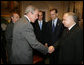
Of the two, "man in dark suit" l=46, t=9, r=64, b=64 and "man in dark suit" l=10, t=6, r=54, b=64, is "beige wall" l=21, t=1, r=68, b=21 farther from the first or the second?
"man in dark suit" l=10, t=6, r=54, b=64

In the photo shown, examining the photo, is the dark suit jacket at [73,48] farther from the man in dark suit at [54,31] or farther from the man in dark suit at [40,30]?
the man in dark suit at [40,30]

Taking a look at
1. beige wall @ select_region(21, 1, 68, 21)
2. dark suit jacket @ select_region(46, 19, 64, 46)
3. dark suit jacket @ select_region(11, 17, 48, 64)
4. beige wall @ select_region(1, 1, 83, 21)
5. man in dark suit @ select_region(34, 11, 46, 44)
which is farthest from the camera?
beige wall @ select_region(21, 1, 68, 21)

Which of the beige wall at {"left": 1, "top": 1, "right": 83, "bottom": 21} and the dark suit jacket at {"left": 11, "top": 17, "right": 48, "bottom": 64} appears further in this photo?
the beige wall at {"left": 1, "top": 1, "right": 83, "bottom": 21}

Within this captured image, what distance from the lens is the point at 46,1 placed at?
29.2 ft

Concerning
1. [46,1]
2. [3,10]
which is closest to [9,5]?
[3,10]

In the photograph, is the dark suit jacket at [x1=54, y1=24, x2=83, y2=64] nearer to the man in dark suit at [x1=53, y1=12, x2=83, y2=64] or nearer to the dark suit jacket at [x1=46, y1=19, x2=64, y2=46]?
the man in dark suit at [x1=53, y1=12, x2=83, y2=64]

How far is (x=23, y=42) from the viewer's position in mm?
2689

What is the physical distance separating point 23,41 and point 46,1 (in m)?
6.51

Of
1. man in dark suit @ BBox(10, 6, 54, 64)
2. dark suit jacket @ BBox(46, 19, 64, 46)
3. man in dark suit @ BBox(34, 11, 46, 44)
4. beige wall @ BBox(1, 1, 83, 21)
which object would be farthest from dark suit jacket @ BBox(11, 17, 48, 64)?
beige wall @ BBox(1, 1, 83, 21)

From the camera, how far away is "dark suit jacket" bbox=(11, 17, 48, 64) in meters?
2.66

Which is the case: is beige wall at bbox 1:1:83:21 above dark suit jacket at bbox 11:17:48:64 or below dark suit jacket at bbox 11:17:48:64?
above

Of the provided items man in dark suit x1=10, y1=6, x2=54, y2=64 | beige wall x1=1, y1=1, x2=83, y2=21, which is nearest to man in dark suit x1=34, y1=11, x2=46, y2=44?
man in dark suit x1=10, y1=6, x2=54, y2=64

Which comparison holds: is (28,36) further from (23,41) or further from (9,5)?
(9,5)

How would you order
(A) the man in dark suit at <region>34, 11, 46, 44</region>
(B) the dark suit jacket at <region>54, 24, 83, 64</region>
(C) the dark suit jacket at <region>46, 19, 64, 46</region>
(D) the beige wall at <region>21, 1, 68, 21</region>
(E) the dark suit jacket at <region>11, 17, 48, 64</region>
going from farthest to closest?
(D) the beige wall at <region>21, 1, 68, 21</region>, (A) the man in dark suit at <region>34, 11, 46, 44</region>, (C) the dark suit jacket at <region>46, 19, 64, 46</region>, (E) the dark suit jacket at <region>11, 17, 48, 64</region>, (B) the dark suit jacket at <region>54, 24, 83, 64</region>
